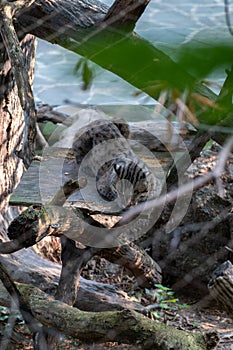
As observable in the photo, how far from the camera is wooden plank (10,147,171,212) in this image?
4.64ft

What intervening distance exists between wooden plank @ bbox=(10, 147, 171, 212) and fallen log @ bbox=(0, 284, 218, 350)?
30 centimetres

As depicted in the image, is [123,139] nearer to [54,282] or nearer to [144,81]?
[54,282]

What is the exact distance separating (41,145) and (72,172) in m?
1.19

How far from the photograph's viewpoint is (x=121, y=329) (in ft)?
3.20

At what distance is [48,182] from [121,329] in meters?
0.66

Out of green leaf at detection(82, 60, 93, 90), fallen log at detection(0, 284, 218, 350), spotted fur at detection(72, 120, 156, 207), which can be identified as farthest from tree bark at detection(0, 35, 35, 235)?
green leaf at detection(82, 60, 93, 90)

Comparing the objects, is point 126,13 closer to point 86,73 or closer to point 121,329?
point 121,329

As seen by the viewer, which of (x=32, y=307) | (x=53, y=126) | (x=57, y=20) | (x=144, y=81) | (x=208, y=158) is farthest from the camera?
(x=53, y=126)

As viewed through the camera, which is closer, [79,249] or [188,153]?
[188,153]

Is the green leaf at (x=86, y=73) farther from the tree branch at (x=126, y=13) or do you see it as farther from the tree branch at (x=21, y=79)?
the tree branch at (x=126, y=13)

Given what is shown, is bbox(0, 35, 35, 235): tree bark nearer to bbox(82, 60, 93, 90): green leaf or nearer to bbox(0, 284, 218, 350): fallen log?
bbox(0, 284, 218, 350): fallen log

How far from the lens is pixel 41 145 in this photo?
303 cm

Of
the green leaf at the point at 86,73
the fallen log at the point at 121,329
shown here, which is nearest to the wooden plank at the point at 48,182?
the fallen log at the point at 121,329

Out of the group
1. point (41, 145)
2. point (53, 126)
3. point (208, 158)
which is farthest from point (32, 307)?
point (53, 126)
